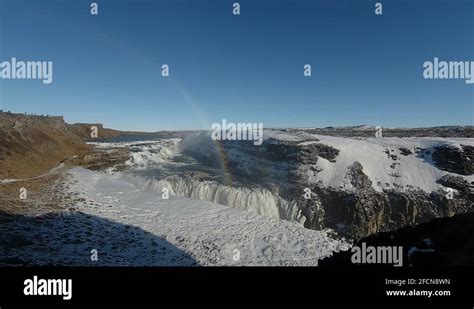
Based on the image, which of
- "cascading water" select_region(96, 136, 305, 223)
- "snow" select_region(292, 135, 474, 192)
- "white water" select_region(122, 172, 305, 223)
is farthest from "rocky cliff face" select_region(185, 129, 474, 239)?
"cascading water" select_region(96, 136, 305, 223)

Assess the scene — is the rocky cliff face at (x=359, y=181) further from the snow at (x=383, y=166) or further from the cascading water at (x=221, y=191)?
the cascading water at (x=221, y=191)

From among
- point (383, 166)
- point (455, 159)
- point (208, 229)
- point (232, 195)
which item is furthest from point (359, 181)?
point (208, 229)

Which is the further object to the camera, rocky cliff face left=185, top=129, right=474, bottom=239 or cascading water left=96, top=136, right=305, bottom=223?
rocky cliff face left=185, top=129, right=474, bottom=239

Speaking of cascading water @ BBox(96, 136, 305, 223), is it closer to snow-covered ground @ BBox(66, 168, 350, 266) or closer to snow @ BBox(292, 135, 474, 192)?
snow-covered ground @ BBox(66, 168, 350, 266)

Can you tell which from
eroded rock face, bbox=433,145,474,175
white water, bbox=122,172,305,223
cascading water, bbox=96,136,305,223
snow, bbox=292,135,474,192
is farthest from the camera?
eroded rock face, bbox=433,145,474,175

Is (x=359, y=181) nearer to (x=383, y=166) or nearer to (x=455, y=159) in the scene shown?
(x=383, y=166)

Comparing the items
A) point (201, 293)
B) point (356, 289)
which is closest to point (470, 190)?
point (356, 289)

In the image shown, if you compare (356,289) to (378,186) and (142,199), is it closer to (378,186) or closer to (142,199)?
(142,199)
